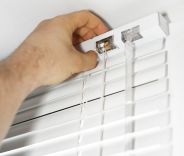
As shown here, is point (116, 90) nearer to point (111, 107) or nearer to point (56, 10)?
point (111, 107)

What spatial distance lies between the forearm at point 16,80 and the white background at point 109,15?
10cm

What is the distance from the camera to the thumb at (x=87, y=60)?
3.00 feet

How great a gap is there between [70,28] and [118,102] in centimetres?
23

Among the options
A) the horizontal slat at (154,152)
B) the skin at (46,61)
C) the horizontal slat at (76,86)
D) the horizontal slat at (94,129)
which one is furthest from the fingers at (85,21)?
the horizontal slat at (154,152)

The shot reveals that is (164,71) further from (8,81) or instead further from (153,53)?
(8,81)

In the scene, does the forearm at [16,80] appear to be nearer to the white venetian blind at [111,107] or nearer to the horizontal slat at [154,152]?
the white venetian blind at [111,107]

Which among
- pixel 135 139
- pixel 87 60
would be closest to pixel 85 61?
pixel 87 60

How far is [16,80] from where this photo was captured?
0.92m

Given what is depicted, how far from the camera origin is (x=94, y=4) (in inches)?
36.2

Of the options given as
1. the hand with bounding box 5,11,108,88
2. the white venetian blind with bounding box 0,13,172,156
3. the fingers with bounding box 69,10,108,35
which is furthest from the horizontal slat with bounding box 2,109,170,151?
the fingers with bounding box 69,10,108,35

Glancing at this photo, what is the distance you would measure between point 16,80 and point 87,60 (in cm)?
18

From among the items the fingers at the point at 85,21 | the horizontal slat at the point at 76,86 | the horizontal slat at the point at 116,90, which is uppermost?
the fingers at the point at 85,21

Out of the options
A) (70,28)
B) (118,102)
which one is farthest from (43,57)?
(118,102)

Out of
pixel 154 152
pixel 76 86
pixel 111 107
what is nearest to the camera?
pixel 154 152
